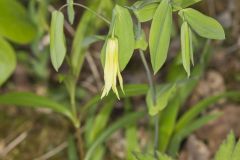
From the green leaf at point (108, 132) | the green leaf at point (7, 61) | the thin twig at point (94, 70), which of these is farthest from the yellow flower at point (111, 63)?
the thin twig at point (94, 70)

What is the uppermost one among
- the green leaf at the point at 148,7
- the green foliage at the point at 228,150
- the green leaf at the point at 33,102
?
the green leaf at the point at 148,7

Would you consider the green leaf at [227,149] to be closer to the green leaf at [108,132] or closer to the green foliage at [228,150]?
the green foliage at [228,150]

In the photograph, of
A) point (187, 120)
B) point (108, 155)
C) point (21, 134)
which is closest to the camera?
point (187, 120)

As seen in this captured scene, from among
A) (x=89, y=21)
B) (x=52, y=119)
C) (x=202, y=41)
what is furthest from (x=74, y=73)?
(x=202, y=41)

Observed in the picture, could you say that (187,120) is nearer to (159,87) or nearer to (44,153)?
(159,87)

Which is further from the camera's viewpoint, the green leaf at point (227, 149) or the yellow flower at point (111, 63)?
the green leaf at point (227, 149)

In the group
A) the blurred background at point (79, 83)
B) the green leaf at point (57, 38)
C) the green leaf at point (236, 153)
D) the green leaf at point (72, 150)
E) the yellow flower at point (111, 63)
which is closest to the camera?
the yellow flower at point (111, 63)

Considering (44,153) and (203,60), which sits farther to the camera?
(44,153)
